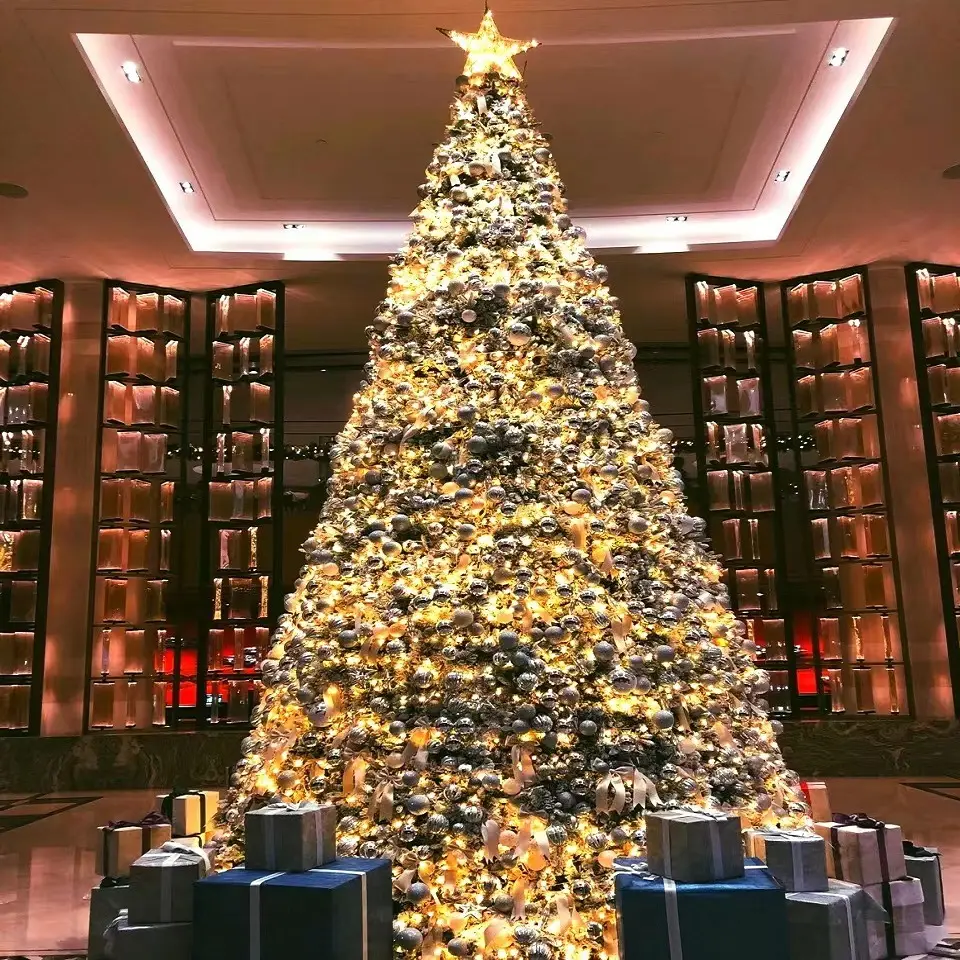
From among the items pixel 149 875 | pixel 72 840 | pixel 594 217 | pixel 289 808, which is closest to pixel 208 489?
pixel 72 840

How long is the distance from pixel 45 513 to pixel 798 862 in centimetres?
507

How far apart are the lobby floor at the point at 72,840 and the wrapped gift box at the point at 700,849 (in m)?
1.46

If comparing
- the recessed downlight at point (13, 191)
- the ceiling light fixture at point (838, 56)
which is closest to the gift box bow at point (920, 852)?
the ceiling light fixture at point (838, 56)

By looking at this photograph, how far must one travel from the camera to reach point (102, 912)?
1955 millimetres

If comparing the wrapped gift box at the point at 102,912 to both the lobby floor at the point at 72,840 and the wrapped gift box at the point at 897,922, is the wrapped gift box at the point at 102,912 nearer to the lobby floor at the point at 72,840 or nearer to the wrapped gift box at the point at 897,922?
the lobby floor at the point at 72,840

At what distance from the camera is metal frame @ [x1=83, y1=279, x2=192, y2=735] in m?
5.16

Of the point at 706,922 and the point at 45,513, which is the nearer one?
the point at 706,922

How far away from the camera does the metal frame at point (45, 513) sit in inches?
199

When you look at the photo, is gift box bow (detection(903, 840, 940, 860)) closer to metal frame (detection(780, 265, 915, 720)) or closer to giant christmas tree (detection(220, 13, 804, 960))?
giant christmas tree (detection(220, 13, 804, 960))

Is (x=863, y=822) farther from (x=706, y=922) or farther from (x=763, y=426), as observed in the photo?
(x=763, y=426)

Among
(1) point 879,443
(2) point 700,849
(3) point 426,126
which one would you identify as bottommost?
(2) point 700,849

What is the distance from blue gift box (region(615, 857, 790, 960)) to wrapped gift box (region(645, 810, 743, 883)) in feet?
0.11

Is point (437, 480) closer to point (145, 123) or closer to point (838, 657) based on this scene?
point (145, 123)

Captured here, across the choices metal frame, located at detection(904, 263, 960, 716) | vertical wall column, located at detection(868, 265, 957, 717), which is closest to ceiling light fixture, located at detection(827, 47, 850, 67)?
vertical wall column, located at detection(868, 265, 957, 717)
